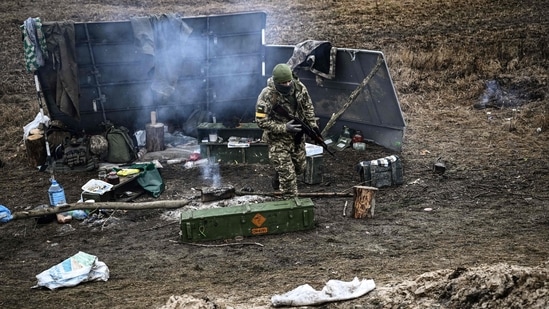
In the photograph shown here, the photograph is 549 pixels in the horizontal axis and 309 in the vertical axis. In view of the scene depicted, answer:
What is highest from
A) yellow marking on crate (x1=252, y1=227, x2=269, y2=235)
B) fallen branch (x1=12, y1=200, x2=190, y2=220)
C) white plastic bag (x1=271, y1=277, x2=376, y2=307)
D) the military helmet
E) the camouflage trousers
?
the military helmet

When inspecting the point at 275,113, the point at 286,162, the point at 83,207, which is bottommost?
the point at 83,207

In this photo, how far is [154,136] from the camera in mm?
10422

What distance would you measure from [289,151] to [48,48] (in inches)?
180

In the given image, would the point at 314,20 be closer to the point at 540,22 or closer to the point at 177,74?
the point at 540,22

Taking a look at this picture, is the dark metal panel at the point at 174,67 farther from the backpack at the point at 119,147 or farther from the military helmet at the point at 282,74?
the military helmet at the point at 282,74

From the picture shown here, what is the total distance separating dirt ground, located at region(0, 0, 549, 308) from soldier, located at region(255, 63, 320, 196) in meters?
0.70

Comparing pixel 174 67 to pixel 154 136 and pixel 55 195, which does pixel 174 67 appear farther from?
pixel 55 195

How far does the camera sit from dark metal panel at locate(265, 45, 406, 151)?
31.7ft

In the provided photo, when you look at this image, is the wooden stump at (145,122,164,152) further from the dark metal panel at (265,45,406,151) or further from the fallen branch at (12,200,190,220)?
the fallen branch at (12,200,190,220)

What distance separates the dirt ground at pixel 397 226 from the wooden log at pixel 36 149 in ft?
0.79

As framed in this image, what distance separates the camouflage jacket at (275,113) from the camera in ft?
24.7

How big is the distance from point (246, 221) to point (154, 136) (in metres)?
4.15

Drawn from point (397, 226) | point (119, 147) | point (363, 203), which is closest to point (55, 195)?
point (119, 147)

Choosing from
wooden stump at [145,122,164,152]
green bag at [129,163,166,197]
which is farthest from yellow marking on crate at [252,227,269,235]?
wooden stump at [145,122,164,152]
